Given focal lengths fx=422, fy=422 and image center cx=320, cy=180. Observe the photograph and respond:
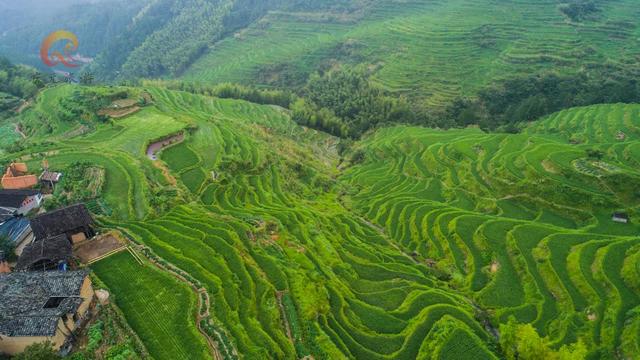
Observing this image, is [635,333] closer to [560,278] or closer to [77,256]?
[560,278]

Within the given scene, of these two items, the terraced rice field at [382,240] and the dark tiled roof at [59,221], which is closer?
the terraced rice field at [382,240]

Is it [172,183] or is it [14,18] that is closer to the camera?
[172,183]

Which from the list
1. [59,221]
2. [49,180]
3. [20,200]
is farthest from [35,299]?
[49,180]

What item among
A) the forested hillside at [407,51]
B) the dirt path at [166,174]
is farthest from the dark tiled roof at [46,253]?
the forested hillside at [407,51]

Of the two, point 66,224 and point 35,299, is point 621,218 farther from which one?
point 66,224

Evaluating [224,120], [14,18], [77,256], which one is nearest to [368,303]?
[77,256]

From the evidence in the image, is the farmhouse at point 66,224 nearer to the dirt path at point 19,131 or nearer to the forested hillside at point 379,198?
the forested hillside at point 379,198

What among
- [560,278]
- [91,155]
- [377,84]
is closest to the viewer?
[560,278]
